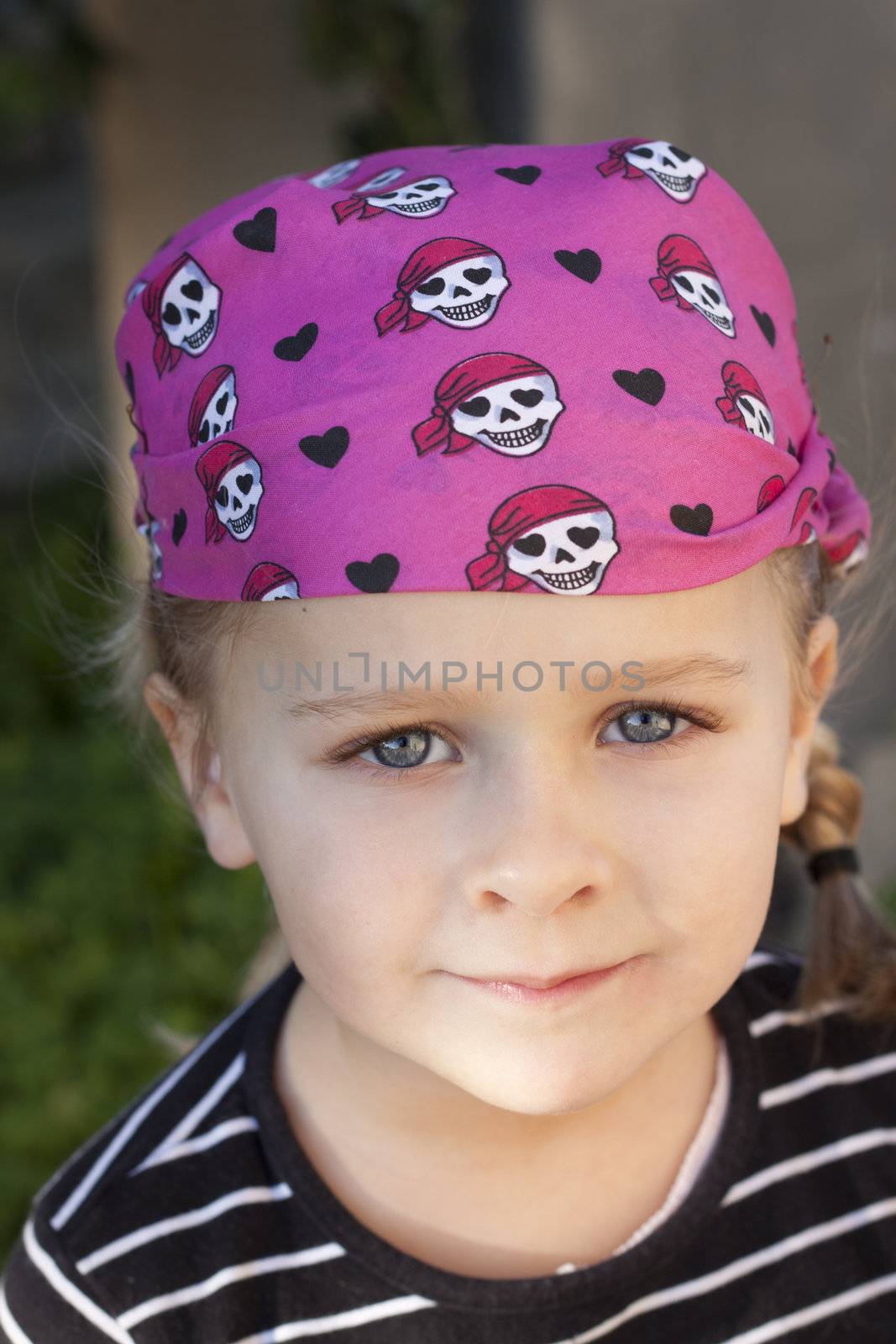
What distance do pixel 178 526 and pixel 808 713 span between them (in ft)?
2.59

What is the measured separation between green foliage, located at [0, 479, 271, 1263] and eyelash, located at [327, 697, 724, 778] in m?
1.41

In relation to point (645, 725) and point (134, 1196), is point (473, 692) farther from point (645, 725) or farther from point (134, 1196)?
point (134, 1196)

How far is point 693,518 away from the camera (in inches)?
54.1

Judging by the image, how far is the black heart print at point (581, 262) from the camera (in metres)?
1.38

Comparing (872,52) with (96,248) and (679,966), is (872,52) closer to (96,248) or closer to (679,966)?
(679,966)

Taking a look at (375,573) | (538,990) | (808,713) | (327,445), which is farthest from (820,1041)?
(327,445)

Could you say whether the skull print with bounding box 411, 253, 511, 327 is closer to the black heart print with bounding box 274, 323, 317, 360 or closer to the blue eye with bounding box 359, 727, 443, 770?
the black heart print with bounding box 274, 323, 317, 360

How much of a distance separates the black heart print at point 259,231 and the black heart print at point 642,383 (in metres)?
0.39

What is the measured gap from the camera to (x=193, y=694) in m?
1.67

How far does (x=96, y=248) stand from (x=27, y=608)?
2.82 m

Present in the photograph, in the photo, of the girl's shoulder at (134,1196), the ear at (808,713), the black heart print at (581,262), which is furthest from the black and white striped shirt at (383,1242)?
the black heart print at (581,262)

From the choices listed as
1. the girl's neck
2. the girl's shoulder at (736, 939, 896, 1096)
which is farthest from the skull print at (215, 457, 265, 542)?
the girl's shoulder at (736, 939, 896, 1096)

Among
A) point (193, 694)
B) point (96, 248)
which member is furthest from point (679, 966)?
point (96, 248)

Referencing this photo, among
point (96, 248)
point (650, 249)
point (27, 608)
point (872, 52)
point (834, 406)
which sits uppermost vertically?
point (650, 249)
